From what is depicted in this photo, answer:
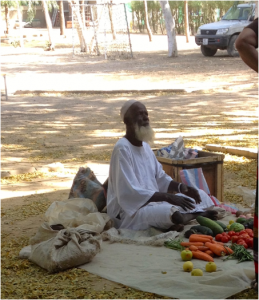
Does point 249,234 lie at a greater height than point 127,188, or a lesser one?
lesser

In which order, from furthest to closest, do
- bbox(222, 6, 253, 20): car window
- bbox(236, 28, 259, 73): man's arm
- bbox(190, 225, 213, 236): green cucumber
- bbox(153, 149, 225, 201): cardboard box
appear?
bbox(222, 6, 253, 20): car window
bbox(153, 149, 225, 201): cardboard box
bbox(190, 225, 213, 236): green cucumber
bbox(236, 28, 259, 73): man's arm

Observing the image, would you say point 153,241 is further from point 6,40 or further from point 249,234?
point 6,40

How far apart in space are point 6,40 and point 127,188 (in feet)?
121

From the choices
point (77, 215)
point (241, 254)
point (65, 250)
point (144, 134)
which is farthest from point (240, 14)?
point (65, 250)

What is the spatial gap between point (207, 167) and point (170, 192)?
63 cm

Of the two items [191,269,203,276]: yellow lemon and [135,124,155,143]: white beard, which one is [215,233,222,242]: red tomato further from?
[135,124,155,143]: white beard

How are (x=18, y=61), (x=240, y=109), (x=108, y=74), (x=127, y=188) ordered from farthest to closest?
1. (x=18, y=61)
2. (x=108, y=74)
3. (x=240, y=109)
4. (x=127, y=188)

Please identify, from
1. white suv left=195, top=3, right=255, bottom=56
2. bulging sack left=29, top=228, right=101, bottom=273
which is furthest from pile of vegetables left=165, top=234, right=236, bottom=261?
white suv left=195, top=3, right=255, bottom=56

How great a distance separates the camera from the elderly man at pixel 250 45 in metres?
3.06

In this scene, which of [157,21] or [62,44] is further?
[157,21]

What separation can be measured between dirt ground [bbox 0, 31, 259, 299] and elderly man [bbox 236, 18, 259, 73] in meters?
1.67

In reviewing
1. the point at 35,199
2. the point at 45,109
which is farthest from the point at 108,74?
the point at 35,199

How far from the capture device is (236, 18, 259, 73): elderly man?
10.0 feet

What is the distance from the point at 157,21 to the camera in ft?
148
